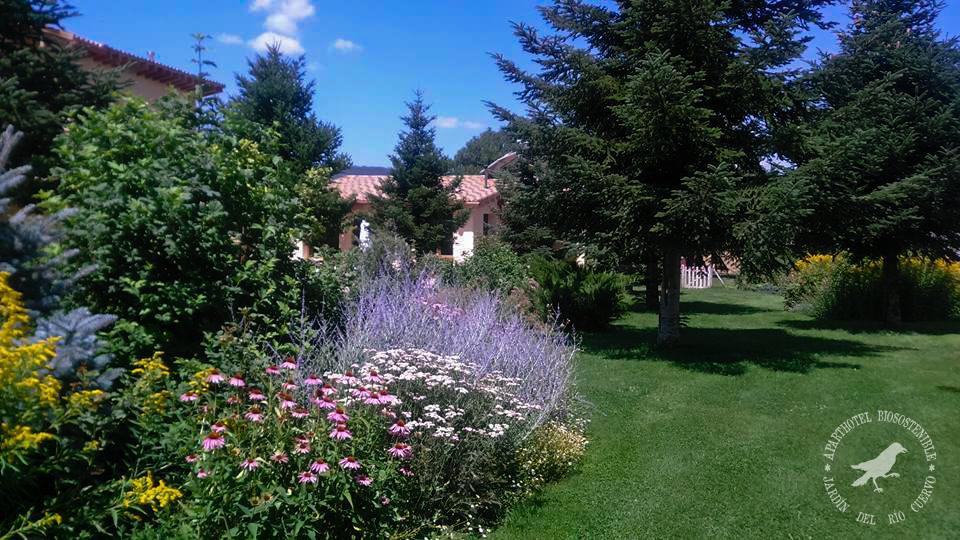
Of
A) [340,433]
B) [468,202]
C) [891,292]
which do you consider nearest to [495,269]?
[891,292]

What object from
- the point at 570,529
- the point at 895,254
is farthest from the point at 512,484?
the point at 895,254

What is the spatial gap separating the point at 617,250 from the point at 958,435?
5459 mm

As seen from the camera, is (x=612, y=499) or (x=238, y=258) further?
(x=238, y=258)

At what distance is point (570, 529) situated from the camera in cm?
429

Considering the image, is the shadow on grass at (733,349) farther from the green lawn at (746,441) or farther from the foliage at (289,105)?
the foliage at (289,105)

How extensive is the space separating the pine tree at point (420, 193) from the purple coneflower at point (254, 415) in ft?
76.8

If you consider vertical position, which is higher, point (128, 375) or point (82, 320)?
point (82, 320)

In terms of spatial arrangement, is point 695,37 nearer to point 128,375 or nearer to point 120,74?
point 120,74

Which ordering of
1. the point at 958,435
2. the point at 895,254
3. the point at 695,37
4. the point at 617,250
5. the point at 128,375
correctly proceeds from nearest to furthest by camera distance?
the point at 128,375 → the point at 958,435 → the point at 695,37 → the point at 617,250 → the point at 895,254

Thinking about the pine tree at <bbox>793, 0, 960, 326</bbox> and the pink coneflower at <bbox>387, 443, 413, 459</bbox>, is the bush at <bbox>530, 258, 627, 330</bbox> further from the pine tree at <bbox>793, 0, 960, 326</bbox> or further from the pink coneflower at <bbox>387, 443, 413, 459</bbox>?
the pink coneflower at <bbox>387, 443, 413, 459</bbox>

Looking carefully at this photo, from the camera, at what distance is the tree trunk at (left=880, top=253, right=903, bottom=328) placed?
46.1 feet

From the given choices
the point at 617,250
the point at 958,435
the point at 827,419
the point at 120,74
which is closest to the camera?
the point at 958,435

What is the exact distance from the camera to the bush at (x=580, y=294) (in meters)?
12.9

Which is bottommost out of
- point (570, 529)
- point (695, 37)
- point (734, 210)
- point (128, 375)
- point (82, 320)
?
point (570, 529)
